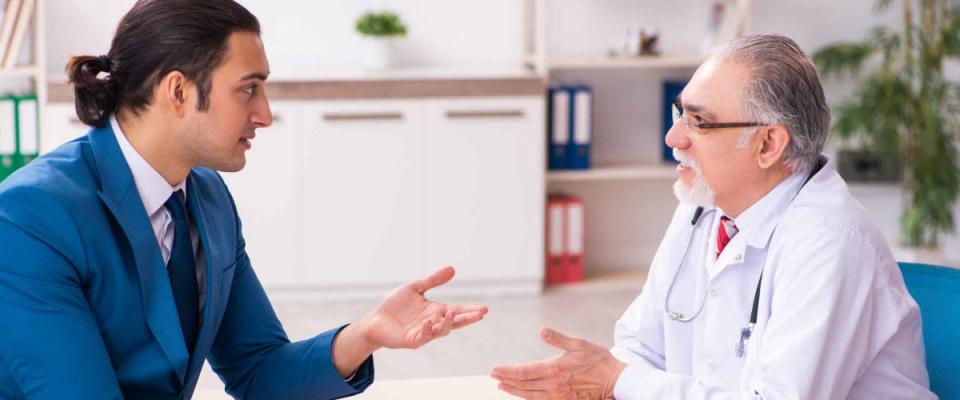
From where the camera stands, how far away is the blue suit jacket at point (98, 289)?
165 centimetres

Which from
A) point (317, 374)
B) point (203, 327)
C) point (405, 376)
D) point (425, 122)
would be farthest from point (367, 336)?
point (425, 122)

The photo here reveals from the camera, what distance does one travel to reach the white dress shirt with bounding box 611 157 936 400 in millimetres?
1823

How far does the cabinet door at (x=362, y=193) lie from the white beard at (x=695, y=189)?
10.3 feet

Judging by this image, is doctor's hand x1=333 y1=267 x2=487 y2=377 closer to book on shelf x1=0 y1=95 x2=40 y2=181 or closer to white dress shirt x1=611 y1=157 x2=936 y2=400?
white dress shirt x1=611 y1=157 x2=936 y2=400

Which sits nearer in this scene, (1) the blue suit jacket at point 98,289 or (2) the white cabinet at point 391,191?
(1) the blue suit jacket at point 98,289

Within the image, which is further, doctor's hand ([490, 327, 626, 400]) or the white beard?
the white beard

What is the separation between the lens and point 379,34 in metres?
5.30

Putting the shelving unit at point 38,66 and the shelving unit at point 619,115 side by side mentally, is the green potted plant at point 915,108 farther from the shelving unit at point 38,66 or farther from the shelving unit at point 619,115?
the shelving unit at point 38,66

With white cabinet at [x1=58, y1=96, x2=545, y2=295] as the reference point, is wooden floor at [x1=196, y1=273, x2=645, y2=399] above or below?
below

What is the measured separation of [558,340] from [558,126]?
3521 mm

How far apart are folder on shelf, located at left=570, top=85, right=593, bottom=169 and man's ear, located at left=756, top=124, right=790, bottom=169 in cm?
336

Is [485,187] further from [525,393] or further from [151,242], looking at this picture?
[151,242]

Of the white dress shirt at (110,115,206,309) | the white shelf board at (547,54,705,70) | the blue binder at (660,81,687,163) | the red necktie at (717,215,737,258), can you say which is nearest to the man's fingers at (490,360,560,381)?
the red necktie at (717,215,737,258)

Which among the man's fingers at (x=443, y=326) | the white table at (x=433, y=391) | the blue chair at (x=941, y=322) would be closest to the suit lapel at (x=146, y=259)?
the white table at (x=433, y=391)
